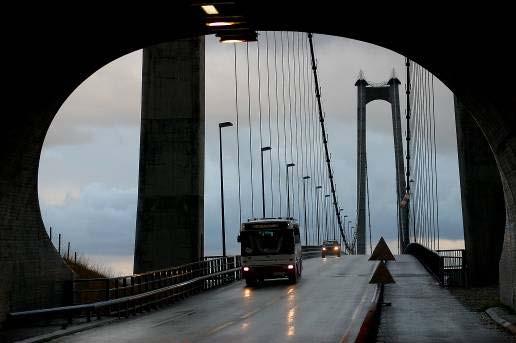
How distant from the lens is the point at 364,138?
12550 centimetres

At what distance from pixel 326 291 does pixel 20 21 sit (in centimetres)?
2036

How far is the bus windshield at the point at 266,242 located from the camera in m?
39.4

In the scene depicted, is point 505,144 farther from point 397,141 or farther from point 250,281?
point 397,141

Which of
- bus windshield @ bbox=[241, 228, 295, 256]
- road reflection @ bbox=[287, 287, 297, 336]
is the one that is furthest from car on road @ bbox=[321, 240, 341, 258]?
road reflection @ bbox=[287, 287, 297, 336]

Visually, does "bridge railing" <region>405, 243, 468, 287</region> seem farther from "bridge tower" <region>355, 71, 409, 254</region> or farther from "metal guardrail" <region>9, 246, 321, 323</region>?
"bridge tower" <region>355, 71, 409, 254</region>

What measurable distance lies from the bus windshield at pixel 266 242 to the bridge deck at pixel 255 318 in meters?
2.87

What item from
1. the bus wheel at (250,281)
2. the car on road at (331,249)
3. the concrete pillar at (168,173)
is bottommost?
the bus wheel at (250,281)

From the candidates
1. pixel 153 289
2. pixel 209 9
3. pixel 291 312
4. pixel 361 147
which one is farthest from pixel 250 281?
pixel 361 147

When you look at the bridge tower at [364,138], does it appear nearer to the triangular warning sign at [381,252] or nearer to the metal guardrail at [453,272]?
the metal guardrail at [453,272]

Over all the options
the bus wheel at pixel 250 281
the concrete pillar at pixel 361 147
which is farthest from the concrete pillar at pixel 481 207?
the concrete pillar at pixel 361 147

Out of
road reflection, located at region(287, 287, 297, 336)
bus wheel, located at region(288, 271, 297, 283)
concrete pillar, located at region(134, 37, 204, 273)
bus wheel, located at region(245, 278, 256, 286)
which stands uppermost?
concrete pillar, located at region(134, 37, 204, 273)

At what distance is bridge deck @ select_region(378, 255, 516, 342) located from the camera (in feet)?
57.1

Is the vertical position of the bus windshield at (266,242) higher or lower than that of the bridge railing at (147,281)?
higher

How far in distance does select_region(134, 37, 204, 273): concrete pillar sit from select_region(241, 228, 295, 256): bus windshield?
4301 mm
